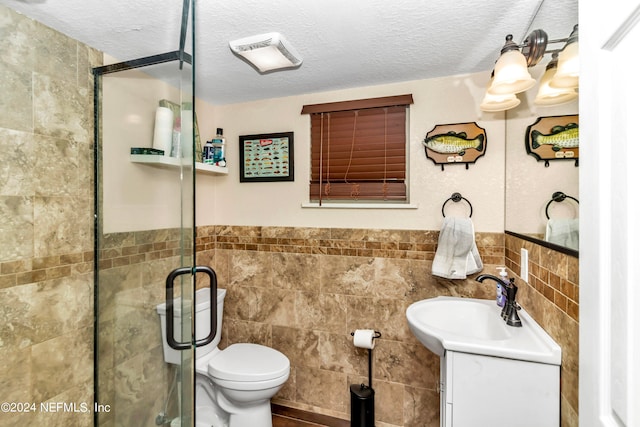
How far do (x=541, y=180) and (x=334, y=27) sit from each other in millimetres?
1114

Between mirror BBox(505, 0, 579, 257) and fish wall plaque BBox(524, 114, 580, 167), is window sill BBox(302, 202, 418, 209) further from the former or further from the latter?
fish wall plaque BBox(524, 114, 580, 167)

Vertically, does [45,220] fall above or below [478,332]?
above

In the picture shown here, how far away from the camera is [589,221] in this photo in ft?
Result: 2.04

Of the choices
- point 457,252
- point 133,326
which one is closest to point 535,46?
point 457,252

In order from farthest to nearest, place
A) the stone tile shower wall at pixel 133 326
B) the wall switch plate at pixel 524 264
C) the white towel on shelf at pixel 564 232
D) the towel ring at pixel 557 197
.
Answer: the wall switch plate at pixel 524 264 → the stone tile shower wall at pixel 133 326 → the towel ring at pixel 557 197 → the white towel on shelf at pixel 564 232

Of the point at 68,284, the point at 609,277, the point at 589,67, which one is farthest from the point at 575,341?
the point at 68,284

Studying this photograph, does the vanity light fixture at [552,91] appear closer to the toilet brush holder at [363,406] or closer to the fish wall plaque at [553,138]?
the fish wall plaque at [553,138]

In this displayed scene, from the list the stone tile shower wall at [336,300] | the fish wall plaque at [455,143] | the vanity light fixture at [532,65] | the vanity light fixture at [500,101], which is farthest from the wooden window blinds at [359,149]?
the vanity light fixture at [532,65]

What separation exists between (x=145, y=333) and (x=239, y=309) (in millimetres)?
1031

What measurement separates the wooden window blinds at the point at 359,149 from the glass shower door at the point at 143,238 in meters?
1.10

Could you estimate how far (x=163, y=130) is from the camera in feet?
4.25

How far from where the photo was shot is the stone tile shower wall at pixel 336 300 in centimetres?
195

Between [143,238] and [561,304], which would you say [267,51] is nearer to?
[143,238]

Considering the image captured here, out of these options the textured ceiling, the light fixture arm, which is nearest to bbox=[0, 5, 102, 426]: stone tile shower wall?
the textured ceiling
